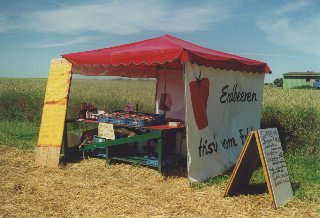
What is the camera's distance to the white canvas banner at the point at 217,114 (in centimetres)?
678

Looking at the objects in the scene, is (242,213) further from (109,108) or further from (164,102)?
(109,108)

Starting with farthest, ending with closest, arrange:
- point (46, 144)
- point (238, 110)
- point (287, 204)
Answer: point (238, 110) → point (46, 144) → point (287, 204)

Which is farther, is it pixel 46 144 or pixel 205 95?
pixel 46 144

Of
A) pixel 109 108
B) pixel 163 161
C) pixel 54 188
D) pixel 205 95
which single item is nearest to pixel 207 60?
pixel 205 95

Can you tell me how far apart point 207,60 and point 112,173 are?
109 inches

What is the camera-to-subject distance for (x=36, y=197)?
236 inches

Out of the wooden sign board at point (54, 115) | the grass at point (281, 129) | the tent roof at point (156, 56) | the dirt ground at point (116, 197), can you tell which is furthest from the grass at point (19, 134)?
the tent roof at point (156, 56)

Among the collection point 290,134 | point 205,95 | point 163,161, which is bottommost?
point 163,161

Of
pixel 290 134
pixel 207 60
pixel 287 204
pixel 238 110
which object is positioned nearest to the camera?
pixel 287 204

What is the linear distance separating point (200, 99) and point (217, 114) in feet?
2.96

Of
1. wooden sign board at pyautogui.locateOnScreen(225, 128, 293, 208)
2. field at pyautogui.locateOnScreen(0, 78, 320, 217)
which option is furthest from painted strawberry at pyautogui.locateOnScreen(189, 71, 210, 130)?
wooden sign board at pyautogui.locateOnScreen(225, 128, 293, 208)

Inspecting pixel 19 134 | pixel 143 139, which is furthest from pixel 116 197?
pixel 19 134

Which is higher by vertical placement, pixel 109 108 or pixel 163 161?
pixel 109 108

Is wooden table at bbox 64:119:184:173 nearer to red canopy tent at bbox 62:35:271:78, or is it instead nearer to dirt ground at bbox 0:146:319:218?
dirt ground at bbox 0:146:319:218
